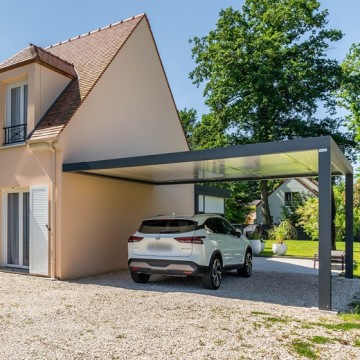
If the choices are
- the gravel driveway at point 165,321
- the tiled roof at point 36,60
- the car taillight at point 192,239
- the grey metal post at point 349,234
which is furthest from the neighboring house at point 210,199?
the gravel driveway at point 165,321

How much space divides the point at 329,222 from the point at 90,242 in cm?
642

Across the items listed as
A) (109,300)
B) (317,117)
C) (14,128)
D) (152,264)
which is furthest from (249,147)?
(317,117)

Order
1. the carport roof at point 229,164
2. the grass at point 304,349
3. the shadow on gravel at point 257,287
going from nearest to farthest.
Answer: the grass at point 304,349 < the carport roof at point 229,164 < the shadow on gravel at point 257,287

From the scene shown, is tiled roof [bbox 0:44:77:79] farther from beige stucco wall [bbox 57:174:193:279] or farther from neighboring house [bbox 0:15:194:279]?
beige stucco wall [bbox 57:174:193:279]

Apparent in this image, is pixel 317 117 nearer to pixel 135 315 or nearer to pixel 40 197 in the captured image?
pixel 40 197

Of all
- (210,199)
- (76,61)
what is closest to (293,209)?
(210,199)

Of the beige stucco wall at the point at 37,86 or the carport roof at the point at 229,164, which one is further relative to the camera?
the beige stucco wall at the point at 37,86

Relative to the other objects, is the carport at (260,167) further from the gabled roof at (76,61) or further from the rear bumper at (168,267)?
the rear bumper at (168,267)

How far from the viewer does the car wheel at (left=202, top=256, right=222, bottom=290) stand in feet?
28.7

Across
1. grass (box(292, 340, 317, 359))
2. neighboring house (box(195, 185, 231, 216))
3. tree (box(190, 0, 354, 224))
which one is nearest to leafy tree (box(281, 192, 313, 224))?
tree (box(190, 0, 354, 224))

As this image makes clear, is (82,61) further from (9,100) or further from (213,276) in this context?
(213,276)

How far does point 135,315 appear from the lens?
6383mm

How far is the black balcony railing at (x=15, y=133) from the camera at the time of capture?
11.3m

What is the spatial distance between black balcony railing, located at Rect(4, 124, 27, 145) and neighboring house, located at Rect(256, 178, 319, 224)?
33915 millimetres
